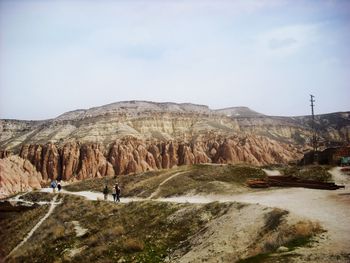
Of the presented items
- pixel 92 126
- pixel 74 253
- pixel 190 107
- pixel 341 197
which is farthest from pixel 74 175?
pixel 190 107

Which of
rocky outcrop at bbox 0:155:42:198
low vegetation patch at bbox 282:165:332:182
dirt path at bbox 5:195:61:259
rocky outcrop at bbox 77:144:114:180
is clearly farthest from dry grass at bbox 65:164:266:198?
rocky outcrop at bbox 77:144:114:180

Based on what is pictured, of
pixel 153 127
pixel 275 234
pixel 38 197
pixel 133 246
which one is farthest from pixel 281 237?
pixel 153 127

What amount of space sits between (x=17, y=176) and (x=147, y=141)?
1527 inches

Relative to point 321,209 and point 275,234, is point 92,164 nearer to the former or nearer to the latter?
point 321,209

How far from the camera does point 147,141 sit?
109 meters

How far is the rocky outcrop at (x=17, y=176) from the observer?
74.7 meters

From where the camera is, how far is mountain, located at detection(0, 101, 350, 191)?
95562 mm

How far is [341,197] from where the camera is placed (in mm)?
24250

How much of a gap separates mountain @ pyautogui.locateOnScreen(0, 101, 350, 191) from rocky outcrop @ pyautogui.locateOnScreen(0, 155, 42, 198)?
5.13 metres

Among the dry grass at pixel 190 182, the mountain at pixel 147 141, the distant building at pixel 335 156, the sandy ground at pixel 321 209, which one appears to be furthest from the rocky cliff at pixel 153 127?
the sandy ground at pixel 321 209

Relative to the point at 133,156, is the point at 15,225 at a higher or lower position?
lower

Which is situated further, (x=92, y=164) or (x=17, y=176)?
(x=92, y=164)

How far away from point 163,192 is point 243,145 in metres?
67.6

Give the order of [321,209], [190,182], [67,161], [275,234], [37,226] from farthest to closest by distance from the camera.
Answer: [67,161], [190,182], [37,226], [321,209], [275,234]
